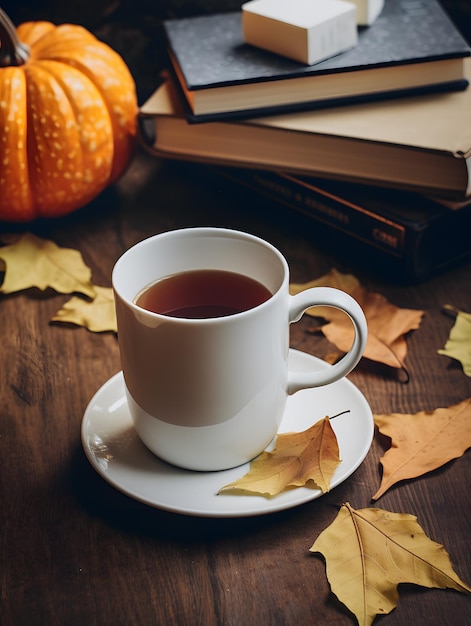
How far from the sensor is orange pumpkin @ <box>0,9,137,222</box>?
89 cm

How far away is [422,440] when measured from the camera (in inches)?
25.6

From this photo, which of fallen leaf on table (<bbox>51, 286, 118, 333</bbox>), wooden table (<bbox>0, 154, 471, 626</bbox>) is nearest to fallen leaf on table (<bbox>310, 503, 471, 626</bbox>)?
wooden table (<bbox>0, 154, 471, 626</bbox>)

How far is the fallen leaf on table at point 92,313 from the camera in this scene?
806mm

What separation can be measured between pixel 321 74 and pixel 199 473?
52cm

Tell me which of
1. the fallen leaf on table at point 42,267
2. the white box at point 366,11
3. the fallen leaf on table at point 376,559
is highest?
the white box at point 366,11

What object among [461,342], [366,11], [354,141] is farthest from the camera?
[366,11]

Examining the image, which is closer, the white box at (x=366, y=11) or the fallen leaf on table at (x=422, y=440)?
the fallen leaf on table at (x=422, y=440)

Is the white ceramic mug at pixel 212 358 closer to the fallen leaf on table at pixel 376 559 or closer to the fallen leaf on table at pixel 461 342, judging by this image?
the fallen leaf on table at pixel 376 559

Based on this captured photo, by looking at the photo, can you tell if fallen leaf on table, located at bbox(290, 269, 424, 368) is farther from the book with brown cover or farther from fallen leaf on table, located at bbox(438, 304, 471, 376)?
the book with brown cover

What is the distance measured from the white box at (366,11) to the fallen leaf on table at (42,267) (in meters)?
0.48

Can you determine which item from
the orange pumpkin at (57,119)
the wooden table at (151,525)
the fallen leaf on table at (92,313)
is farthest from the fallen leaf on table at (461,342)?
the orange pumpkin at (57,119)

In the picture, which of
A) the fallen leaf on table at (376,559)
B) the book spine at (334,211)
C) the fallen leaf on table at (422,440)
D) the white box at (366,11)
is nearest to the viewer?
the fallen leaf on table at (376,559)

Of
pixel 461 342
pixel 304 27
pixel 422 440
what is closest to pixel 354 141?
pixel 304 27

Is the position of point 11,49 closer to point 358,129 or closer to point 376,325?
point 358,129
